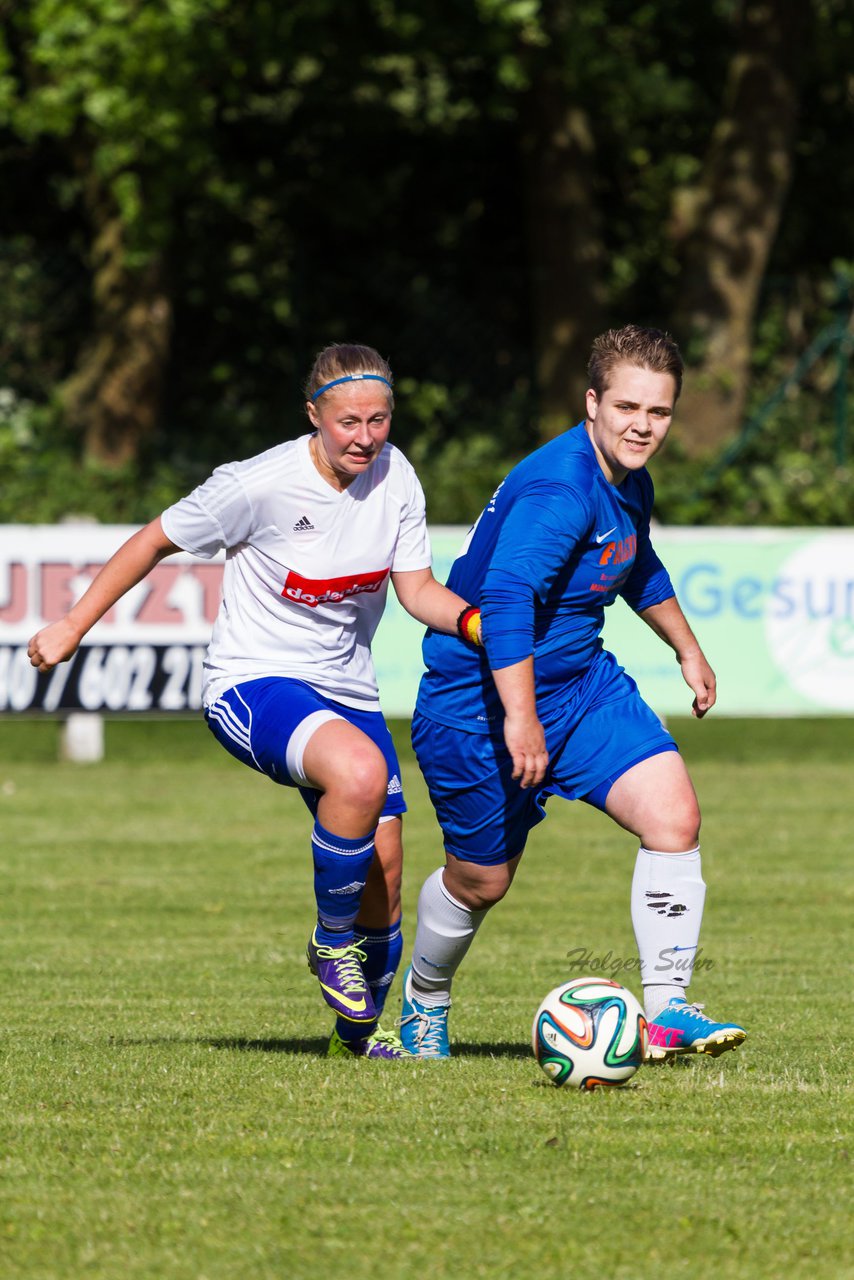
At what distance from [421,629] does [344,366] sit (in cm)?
924

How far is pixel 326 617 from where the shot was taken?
5.93 m

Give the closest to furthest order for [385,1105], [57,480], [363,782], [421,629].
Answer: [385,1105] < [363,782] < [421,629] < [57,480]

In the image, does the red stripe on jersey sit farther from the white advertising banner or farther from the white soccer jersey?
the white advertising banner

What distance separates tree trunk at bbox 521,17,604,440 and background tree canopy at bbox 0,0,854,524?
30mm

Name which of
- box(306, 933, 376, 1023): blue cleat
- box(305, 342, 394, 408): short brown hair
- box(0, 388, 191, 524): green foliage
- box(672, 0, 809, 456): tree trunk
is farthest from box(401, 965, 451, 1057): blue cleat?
box(672, 0, 809, 456): tree trunk

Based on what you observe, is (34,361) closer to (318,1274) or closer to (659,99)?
(659,99)

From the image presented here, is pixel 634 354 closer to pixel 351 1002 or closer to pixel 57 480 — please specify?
pixel 351 1002

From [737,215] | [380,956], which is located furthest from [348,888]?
[737,215]

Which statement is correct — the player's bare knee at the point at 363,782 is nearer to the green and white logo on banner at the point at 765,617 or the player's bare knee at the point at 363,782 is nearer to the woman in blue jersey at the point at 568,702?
the woman in blue jersey at the point at 568,702

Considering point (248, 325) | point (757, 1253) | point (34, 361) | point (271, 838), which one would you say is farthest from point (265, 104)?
point (757, 1253)

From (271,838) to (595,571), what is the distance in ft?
21.4

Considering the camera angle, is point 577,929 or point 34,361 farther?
point 34,361

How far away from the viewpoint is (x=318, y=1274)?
3.63m

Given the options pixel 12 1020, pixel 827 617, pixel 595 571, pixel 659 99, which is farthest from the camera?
pixel 659 99
